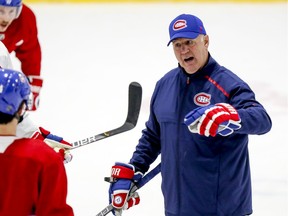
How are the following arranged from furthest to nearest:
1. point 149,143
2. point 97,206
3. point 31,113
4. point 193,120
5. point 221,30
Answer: point 221,30
point 31,113
point 97,206
point 149,143
point 193,120

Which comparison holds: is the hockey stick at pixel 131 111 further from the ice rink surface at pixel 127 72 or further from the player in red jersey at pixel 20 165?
the player in red jersey at pixel 20 165

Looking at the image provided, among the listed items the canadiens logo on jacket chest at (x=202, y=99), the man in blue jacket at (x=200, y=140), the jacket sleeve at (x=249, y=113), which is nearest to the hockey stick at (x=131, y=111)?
the man in blue jacket at (x=200, y=140)

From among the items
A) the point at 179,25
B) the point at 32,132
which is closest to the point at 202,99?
the point at 179,25

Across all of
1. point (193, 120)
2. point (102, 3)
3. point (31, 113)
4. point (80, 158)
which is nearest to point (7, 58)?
point (193, 120)

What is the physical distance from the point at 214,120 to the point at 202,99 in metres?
0.29

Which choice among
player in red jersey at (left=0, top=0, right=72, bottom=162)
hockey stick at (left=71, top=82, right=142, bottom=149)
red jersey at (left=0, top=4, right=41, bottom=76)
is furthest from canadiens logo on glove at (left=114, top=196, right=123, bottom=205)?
red jersey at (left=0, top=4, right=41, bottom=76)

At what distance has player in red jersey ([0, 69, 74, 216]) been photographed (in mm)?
1878

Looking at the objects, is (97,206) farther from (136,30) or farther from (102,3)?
(102,3)

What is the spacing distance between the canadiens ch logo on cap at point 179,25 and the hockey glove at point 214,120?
0.38 metres

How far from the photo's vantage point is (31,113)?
4.94 m

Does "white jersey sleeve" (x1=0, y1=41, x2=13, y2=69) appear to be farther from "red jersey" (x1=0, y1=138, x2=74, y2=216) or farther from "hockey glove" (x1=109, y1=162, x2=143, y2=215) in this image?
"red jersey" (x1=0, y1=138, x2=74, y2=216)

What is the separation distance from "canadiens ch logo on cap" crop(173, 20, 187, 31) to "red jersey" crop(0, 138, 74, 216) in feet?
2.70

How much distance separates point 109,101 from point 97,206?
171 centimetres

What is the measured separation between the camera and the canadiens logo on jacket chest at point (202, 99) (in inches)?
98.1
